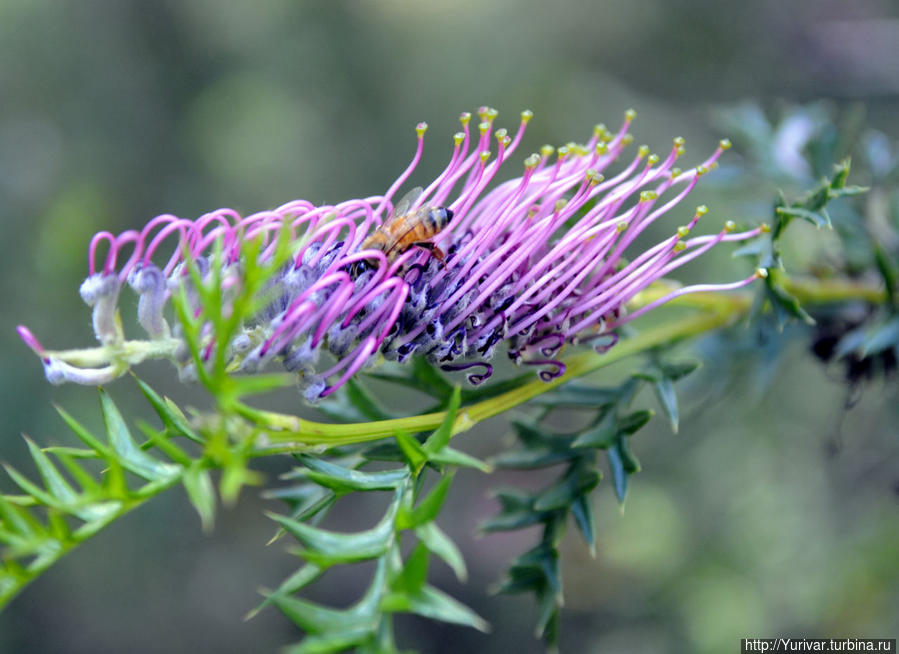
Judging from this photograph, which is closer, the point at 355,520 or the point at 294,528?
the point at 294,528

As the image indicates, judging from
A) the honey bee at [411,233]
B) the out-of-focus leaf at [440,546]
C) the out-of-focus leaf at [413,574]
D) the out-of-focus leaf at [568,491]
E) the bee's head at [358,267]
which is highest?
the honey bee at [411,233]

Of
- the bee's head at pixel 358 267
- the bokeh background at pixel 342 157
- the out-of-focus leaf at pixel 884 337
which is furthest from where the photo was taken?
the bokeh background at pixel 342 157

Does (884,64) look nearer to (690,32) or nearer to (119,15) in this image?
(690,32)

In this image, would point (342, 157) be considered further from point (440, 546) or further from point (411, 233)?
point (440, 546)

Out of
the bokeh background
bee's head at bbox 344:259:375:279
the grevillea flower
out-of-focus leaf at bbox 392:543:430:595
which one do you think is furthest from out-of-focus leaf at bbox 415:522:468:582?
the bokeh background

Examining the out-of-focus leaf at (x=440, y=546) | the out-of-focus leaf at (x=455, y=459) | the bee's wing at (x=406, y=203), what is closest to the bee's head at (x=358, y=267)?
the bee's wing at (x=406, y=203)

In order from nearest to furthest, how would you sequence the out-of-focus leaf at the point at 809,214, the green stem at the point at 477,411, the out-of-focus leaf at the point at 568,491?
the green stem at the point at 477,411 → the out-of-focus leaf at the point at 809,214 → the out-of-focus leaf at the point at 568,491

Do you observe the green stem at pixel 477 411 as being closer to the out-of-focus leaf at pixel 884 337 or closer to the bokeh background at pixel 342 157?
the out-of-focus leaf at pixel 884 337

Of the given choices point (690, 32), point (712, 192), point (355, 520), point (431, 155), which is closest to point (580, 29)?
point (690, 32)
